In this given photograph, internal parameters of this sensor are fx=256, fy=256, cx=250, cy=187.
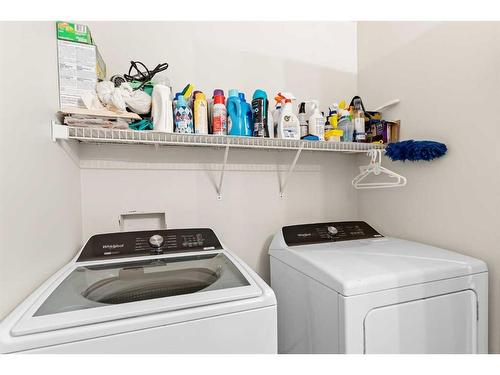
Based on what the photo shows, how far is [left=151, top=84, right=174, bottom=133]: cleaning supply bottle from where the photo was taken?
1.53m

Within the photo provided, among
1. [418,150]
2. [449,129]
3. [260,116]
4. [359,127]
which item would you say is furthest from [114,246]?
[449,129]

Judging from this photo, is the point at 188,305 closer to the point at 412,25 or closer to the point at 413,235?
the point at 413,235

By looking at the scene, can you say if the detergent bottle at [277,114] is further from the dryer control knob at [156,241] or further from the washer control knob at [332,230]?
the dryer control knob at [156,241]

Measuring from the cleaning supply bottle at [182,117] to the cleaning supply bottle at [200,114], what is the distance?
0.17ft

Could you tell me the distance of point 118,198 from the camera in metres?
1.84

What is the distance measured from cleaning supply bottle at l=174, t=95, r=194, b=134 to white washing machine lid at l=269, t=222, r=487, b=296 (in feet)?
3.33

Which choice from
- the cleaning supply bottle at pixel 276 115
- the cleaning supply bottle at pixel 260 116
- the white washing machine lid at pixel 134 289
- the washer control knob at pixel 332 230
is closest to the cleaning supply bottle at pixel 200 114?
the cleaning supply bottle at pixel 260 116

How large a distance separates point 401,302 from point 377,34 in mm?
2220

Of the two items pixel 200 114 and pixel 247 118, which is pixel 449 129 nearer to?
pixel 247 118

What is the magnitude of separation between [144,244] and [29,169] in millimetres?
738

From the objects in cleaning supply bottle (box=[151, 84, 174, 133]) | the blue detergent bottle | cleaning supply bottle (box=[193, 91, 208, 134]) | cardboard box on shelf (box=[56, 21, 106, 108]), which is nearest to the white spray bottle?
the blue detergent bottle

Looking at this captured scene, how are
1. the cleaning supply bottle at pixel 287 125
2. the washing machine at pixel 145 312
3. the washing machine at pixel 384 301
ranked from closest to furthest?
the washing machine at pixel 145 312, the washing machine at pixel 384 301, the cleaning supply bottle at pixel 287 125

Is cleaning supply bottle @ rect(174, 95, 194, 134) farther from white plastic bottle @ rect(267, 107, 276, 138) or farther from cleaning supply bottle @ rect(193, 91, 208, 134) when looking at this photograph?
→ white plastic bottle @ rect(267, 107, 276, 138)

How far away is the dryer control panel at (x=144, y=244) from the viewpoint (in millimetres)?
1473
